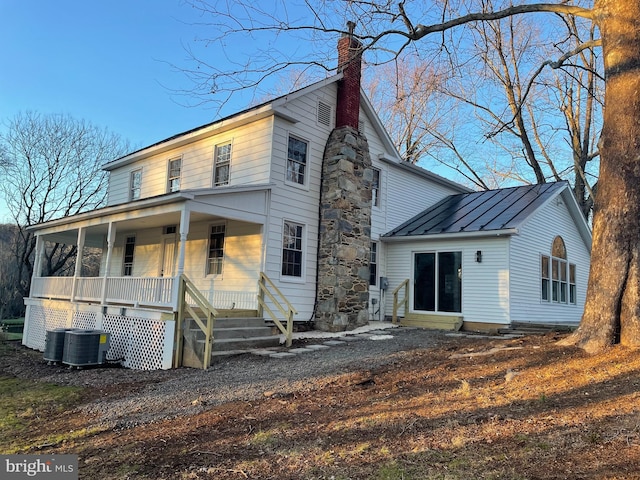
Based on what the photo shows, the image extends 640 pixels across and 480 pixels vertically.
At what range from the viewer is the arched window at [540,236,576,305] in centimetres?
1446

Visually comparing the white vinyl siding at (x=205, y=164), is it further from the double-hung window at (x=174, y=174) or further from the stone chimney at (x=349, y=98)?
the stone chimney at (x=349, y=98)

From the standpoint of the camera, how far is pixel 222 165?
42.3 feet

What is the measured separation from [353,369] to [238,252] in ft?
18.7

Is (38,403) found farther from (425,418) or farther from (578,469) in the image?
(578,469)

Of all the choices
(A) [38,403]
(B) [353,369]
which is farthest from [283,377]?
(A) [38,403]

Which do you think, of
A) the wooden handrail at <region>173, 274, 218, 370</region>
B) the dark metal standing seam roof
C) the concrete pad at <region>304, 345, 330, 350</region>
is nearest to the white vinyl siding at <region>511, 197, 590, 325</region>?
the dark metal standing seam roof

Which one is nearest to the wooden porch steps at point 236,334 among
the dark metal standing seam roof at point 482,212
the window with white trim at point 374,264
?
the window with white trim at point 374,264

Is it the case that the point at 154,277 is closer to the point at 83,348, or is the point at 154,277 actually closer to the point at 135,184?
the point at 83,348

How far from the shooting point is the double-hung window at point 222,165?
12773 mm

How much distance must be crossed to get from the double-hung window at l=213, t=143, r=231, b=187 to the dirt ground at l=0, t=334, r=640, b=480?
8.02 meters

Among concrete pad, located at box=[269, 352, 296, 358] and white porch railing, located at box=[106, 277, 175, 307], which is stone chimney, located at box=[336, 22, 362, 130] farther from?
concrete pad, located at box=[269, 352, 296, 358]

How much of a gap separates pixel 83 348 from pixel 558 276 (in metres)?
14.2

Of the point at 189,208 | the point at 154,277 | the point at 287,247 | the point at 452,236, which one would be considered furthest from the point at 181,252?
the point at 452,236

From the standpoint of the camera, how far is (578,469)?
9.82ft
